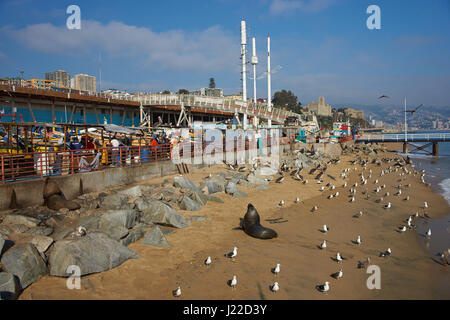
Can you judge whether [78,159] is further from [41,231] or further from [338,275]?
[338,275]

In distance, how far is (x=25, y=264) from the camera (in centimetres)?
599

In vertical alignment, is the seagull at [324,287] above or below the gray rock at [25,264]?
below

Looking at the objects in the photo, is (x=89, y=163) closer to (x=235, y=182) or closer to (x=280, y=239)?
(x=235, y=182)

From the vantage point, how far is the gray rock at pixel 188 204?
1124 centimetres

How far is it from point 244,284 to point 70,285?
370 cm

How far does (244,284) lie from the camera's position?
21.0 feet

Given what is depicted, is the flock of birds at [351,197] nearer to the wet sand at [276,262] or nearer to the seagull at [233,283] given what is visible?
the seagull at [233,283]

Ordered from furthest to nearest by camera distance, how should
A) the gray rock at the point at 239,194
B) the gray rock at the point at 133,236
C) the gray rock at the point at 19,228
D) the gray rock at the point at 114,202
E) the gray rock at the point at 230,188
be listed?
the gray rock at the point at 230,188 < the gray rock at the point at 239,194 < the gray rock at the point at 114,202 < the gray rock at the point at 133,236 < the gray rock at the point at 19,228

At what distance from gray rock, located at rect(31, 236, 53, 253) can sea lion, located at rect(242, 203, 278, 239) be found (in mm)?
5599

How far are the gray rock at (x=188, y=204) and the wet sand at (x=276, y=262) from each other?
0.38 meters

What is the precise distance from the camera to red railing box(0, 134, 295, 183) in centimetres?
1066

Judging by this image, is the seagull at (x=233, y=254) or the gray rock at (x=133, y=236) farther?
the gray rock at (x=133, y=236)

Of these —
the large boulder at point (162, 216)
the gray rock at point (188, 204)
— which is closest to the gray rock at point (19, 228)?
the large boulder at point (162, 216)
